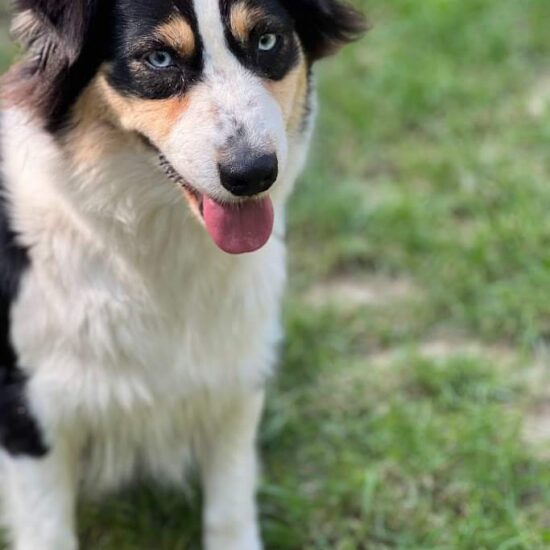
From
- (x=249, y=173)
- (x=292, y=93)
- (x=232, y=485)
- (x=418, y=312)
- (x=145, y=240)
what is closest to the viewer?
(x=249, y=173)

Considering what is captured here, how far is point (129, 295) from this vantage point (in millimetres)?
2701

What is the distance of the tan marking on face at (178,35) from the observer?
2.31m

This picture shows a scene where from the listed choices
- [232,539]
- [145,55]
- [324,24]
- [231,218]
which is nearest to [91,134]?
[145,55]

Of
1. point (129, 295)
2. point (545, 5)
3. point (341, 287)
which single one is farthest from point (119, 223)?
point (545, 5)

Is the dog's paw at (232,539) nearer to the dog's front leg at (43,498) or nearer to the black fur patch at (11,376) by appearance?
the dog's front leg at (43,498)

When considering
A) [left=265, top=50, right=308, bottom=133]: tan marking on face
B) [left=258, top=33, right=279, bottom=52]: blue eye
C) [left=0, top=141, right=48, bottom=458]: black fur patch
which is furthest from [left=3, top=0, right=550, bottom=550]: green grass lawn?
[left=258, top=33, right=279, bottom=52]: blue eye

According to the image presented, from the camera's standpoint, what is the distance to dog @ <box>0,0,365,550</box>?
2336 mm

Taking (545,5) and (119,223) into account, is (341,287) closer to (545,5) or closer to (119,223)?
(119,223)

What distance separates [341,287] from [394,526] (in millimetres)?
1133

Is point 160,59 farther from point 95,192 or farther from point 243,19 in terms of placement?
point 95,192

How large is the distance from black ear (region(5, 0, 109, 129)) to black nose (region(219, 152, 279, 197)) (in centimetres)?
41

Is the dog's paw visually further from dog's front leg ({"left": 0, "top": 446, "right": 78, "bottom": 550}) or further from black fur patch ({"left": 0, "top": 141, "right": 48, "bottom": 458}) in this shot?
black fur patch ({"left": 0, "top": 141, "right": 48, "bottom": 458})

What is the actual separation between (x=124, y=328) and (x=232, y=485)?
59cm

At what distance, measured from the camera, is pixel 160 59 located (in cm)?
235
